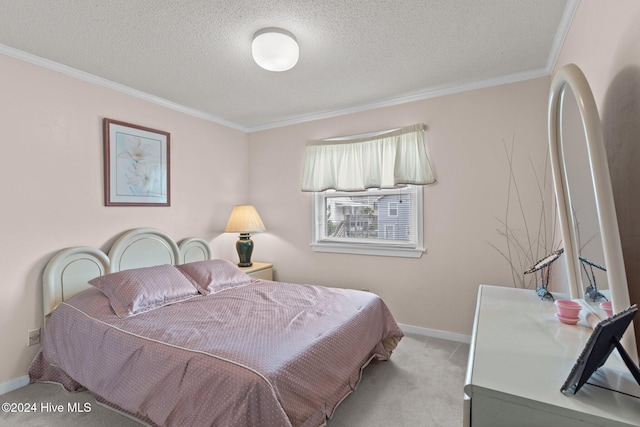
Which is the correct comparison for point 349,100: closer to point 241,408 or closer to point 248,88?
point 248,88

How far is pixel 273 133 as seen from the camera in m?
4.08

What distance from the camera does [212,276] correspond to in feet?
9.52

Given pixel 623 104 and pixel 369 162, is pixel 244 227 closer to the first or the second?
pixel 369 162

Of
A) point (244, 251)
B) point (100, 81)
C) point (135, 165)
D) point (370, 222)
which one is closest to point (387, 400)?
point (370, 222)

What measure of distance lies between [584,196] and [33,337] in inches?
138

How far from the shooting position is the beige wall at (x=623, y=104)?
1036 millimetres

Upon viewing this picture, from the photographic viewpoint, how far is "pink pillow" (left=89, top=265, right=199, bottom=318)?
87.2 inches

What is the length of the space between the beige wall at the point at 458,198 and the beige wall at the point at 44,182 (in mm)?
2158

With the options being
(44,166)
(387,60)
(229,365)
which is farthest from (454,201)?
(44,166)

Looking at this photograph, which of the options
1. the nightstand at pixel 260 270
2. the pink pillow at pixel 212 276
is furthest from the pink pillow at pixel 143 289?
the nightstand at pixel 260 270

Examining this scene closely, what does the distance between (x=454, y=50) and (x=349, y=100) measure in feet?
3.91

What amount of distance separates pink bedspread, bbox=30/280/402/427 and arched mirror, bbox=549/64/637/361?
4.14 feet

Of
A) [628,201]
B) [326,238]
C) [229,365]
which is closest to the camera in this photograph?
[628,201]

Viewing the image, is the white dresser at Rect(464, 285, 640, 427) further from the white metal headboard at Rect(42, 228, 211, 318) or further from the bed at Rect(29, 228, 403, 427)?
the white metal headboard at Rect(42, 228, 211, 318)
